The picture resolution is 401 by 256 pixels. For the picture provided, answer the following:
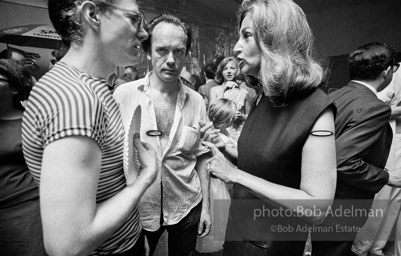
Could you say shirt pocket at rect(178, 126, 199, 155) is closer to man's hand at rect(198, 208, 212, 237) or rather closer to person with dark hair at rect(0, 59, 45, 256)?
man's hand at rect(198, 208, 212, 237)

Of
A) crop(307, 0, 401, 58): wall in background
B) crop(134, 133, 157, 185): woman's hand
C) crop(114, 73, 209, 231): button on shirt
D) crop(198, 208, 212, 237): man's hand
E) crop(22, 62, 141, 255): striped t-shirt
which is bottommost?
crop(198, 208, 212, 237): man's hand

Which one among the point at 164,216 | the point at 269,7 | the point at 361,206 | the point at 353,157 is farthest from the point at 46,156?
the point at 361,206

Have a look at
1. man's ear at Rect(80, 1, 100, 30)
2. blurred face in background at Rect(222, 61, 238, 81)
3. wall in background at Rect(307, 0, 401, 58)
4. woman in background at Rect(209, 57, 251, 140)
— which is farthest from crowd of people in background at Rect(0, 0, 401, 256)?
→ wall in background at Rect(307, 0, 401, 58)

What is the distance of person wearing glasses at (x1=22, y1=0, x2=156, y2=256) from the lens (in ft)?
2.39

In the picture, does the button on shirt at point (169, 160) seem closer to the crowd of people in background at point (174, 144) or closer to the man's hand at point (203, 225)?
the crowd of people in background at point (174, 144)

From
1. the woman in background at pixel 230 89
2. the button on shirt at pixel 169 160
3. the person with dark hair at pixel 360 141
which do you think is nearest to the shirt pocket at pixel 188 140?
the button on shirt at pixel 169 160

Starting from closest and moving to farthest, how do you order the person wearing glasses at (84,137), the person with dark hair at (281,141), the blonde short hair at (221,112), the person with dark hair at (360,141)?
the person wearing glasses at (84,137), the person with dark hair at (281,141), the person with dark hair at (360,141), the blonde short hair at (221,112)

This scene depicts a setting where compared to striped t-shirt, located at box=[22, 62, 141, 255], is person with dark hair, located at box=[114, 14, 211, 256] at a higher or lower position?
lower

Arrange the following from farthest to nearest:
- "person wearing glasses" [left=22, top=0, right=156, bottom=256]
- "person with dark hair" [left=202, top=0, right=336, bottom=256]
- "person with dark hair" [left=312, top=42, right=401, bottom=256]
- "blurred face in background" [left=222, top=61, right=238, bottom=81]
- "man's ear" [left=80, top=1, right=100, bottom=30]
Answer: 1. "blurred face in background" [left=222, top=61, right=238, bottom=81]
2. "person with dark hair" [left=312, top=42, right=401, bottom=256]
3. "person with dark hair" [left=202, top=0, right=336, bottom=256]
4. "man's ear" [left=80, top=1, right=100, bottom=30]
5. "person wearing glasses" [left=22, top=0, right=156, bottom=256]

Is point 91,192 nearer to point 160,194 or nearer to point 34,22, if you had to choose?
point 160,194

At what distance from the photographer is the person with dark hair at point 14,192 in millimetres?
1904

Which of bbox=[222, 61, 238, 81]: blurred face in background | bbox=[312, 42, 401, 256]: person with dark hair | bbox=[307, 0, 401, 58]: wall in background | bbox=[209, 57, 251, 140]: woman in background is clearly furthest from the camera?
bbox=[307, 0, 401, 58]: wall in background

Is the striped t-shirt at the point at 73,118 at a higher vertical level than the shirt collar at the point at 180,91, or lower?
higher

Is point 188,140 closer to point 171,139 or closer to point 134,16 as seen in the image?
point 171,139
